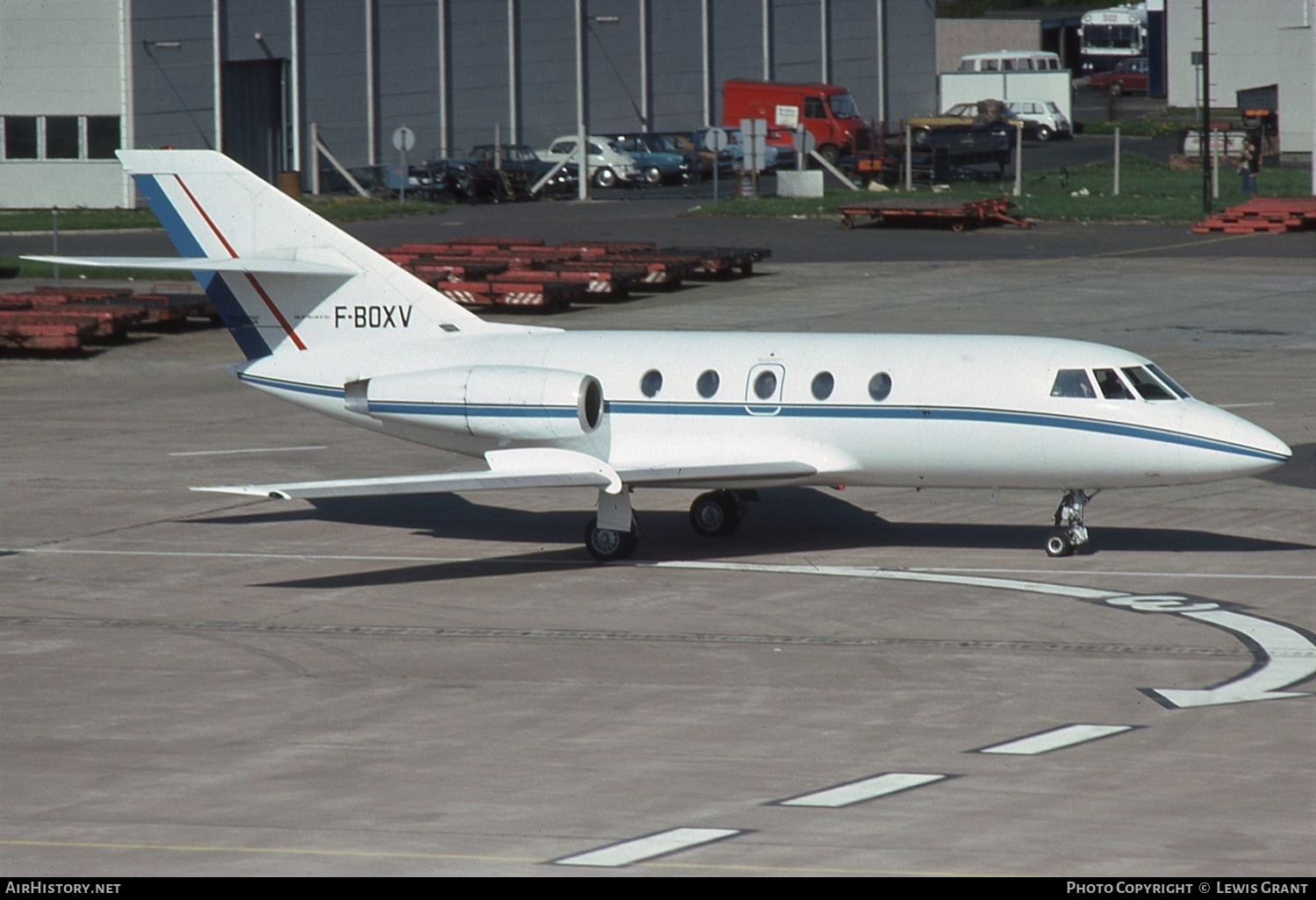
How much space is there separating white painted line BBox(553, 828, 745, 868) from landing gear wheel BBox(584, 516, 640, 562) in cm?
1035

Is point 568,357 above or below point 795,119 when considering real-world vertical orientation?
below

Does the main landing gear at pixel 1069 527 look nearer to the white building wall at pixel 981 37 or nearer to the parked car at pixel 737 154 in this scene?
the parked car at pixel 737 154

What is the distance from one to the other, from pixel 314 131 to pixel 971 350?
59.0 meters

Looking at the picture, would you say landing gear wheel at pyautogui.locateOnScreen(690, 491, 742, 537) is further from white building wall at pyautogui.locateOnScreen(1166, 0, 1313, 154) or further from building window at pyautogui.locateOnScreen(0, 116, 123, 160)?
white building wall at pyautogui.locateOnScreen(1166, 0, 1313, 154)

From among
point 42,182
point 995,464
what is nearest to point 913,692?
point 995,464

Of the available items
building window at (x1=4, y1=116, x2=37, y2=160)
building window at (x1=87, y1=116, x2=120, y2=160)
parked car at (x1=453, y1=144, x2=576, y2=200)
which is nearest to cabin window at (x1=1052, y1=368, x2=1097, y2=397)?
building window at (x1=87, y1=116, x2=120, y2=160)

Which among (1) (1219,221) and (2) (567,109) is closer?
(1) (1219,221)

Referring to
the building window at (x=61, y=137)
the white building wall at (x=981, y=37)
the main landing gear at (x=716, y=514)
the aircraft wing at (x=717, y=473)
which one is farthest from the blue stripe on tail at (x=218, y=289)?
the white building wall at (x=981, y=37)

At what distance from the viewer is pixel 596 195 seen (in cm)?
8225

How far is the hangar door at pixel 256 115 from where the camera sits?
7612 cm

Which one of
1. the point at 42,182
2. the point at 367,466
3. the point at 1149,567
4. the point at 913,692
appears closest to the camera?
the point at 913,692

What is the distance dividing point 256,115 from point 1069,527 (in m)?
60.7

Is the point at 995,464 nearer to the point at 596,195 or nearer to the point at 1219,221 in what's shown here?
the point at 1219,221

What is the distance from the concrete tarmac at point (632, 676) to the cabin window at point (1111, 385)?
6.77 feet
